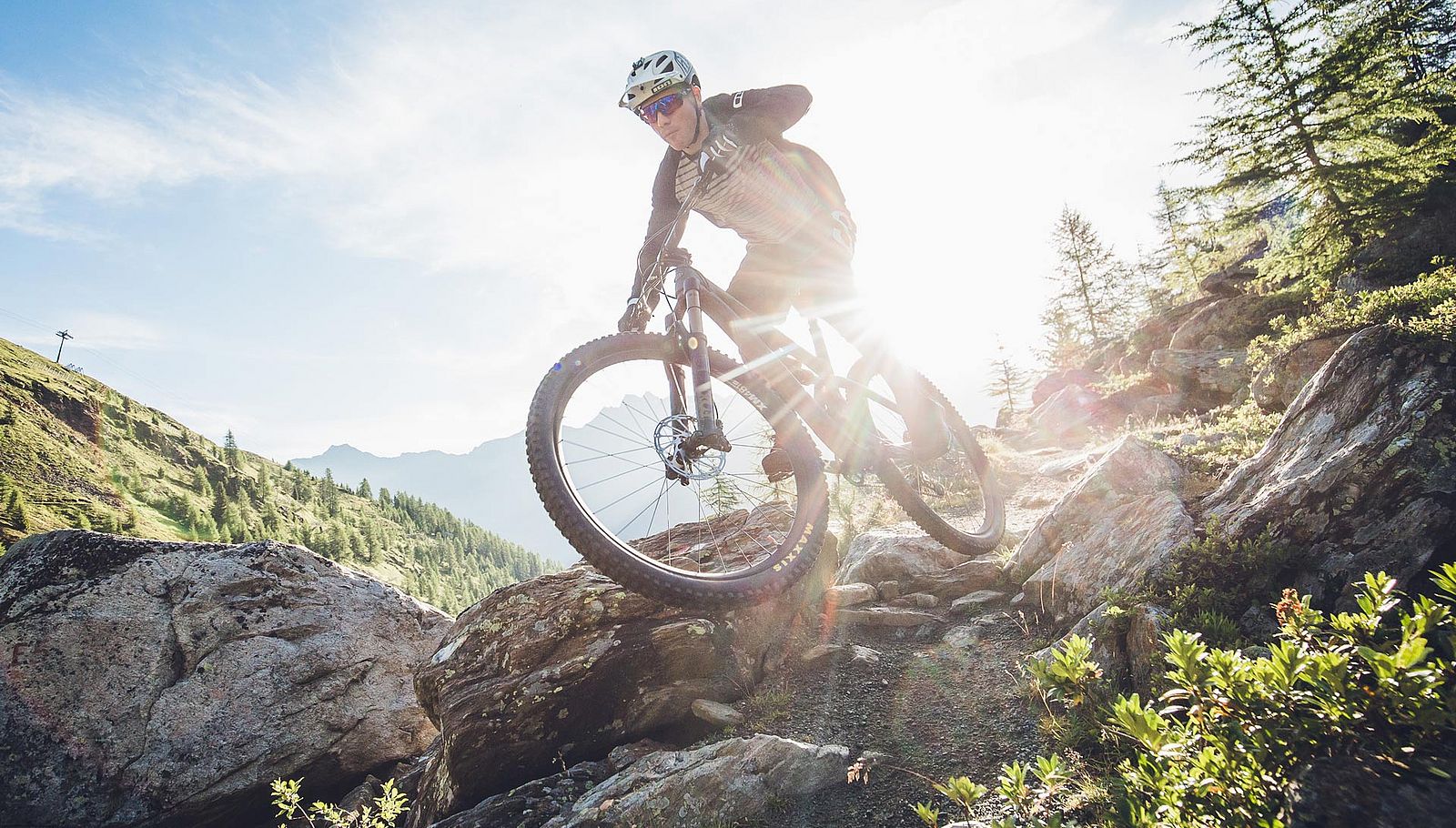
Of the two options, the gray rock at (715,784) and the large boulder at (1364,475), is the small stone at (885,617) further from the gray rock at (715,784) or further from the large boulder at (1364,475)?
the large boulder at (1364,475)

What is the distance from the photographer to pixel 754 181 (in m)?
4.61

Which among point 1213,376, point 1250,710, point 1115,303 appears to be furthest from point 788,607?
point 1115,303

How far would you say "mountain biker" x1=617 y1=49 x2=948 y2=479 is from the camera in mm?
4313

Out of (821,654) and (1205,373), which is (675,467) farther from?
(1205,373)

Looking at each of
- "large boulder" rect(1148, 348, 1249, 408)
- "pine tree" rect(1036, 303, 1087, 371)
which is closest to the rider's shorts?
"large boulder" rect(1148, 348, 1249, 408)

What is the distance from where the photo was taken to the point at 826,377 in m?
5.37

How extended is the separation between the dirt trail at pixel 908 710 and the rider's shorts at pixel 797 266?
3.12m

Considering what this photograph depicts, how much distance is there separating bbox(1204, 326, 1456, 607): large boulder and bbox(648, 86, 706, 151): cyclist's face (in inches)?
182

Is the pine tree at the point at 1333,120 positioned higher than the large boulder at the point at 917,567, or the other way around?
the pine tree at the point at 1333,120

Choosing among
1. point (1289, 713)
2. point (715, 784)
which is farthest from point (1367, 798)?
point (715, 784)

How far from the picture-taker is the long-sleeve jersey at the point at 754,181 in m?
4.38

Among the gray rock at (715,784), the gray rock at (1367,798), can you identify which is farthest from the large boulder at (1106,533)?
the gray rock at (1367,798)

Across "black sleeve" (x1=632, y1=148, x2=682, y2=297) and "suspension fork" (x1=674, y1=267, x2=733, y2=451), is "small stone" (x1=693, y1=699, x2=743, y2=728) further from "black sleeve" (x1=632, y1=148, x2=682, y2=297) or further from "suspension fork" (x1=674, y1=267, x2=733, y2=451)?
"black sleeve" (x1=632, y1=148, x2=682, y2=297)

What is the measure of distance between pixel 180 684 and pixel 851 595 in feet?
22.6
